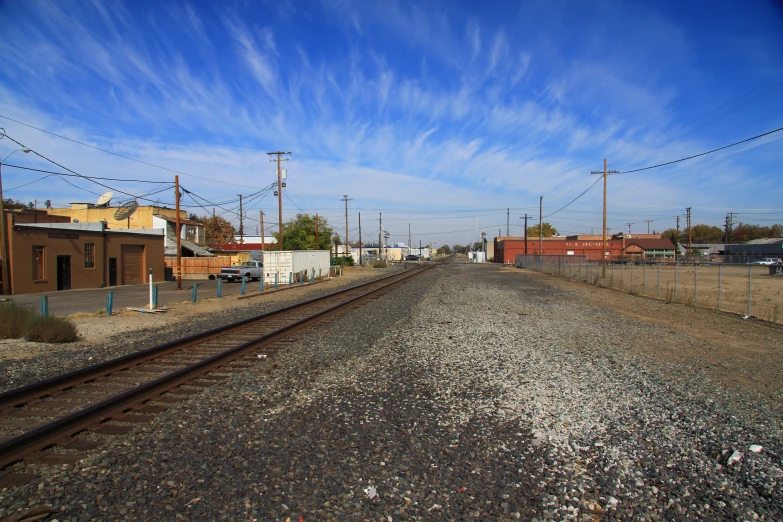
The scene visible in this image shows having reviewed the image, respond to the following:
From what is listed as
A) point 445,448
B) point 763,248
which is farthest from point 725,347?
point 763,248

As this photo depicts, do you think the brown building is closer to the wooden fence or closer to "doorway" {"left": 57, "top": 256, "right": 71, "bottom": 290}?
"doorway" {"left": 57, "top": 256, "right": 71, "bottom": 290}

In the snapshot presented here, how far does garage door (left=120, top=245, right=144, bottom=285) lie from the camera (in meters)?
34.7

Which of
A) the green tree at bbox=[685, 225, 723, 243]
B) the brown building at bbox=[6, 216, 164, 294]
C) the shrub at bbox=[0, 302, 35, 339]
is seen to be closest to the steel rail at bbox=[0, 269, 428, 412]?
the shrub at bbox=[0, 302, 35, 339]

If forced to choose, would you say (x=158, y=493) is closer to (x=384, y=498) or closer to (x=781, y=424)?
(x=384, y=498)

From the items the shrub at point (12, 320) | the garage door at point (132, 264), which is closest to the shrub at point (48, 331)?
the shrub at point (12, 320)

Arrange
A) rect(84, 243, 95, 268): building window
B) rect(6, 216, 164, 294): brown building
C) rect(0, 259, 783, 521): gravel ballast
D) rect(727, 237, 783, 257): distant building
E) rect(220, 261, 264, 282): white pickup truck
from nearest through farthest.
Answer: rect(0, 259, 783, 521): gravel ballast < rect(6, 216, 164, 294): brown building < rect(84, 243, 95, 268): building window < rect(220, 261, 264, 282): white pickup truck < rect(727, 237, 783, 257): distant building

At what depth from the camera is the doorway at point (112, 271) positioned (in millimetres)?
33062

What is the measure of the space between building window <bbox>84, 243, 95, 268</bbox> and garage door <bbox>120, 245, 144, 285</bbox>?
122 inches

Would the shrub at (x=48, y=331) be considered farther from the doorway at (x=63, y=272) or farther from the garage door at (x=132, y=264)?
the garage door at (x=132, y=264)

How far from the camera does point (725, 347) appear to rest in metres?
10.1

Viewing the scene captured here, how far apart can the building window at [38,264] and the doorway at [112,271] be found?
17.2 ft

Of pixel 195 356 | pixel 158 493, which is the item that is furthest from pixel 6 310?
pixel 158 493

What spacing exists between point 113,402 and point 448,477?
411 centimetres

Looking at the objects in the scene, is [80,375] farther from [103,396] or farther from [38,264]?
[38,264]
